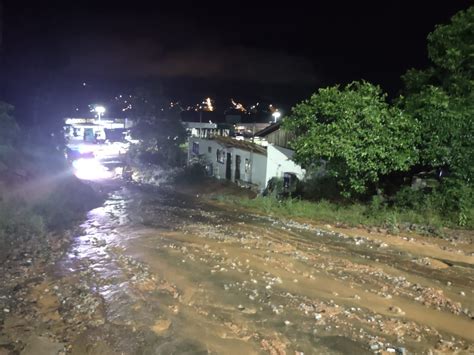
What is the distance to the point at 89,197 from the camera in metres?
23.9

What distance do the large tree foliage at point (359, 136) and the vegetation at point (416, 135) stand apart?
0.11 ft

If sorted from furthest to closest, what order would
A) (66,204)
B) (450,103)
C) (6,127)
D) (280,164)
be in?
(280,164) → (6,127) → (66,204) → (450,103)

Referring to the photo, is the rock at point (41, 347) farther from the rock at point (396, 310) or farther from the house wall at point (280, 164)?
the house wall at point (280, 164)

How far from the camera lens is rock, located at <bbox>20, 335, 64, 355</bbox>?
6.81 meters

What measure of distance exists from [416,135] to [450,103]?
1.56 m

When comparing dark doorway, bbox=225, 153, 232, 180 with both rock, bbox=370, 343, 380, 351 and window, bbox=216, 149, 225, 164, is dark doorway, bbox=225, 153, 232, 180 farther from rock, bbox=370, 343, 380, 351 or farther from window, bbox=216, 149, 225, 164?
rock, bbox=370, 343, 380, 351

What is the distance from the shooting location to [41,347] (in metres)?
6.95

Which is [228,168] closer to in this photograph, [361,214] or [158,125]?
[158,125]

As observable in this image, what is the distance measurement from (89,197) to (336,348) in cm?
1981

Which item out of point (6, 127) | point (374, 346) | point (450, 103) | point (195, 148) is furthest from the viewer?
point (195, 148)

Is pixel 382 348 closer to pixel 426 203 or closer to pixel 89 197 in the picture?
pixel 426 203

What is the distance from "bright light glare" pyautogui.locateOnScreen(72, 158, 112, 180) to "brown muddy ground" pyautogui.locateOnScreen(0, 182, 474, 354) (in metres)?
22.4

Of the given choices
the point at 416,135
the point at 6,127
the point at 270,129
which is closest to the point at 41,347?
the point at 416,135

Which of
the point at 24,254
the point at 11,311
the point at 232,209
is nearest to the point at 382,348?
the point at 11,311
